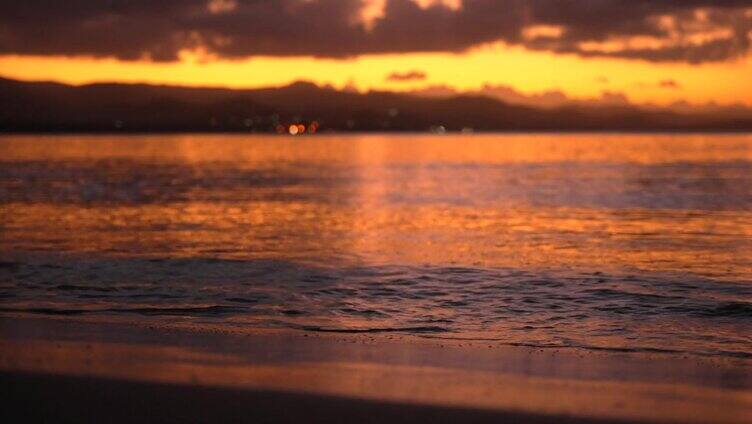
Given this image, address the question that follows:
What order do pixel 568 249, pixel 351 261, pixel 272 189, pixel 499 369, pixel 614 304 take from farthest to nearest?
pixel 272 189 → pixel 568 249 → pixel 351 261 → pixel 614 304 → pixel 499 369

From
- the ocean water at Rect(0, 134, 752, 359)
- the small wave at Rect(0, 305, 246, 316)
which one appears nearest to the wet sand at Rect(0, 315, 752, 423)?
the ocean water at Rect(0, 134, 752, 359)

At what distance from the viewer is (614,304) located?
1517 centimetres

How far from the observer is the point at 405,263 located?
21.0 meters

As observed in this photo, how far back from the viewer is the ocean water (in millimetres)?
13359

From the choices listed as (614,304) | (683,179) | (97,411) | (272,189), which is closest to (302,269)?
(614,304)

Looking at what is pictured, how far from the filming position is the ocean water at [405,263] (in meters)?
13.4

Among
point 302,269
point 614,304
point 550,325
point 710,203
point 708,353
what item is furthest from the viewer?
point 710,203

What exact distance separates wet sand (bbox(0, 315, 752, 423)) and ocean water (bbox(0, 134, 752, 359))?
1.25m

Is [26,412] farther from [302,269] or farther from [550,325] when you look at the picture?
[302,269]

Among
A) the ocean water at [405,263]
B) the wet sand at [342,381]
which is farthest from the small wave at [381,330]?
the wet sand at [342,381]

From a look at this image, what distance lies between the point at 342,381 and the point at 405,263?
12.0m

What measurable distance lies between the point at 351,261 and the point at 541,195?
2565 centimetres

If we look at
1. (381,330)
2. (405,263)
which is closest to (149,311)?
(381,330)

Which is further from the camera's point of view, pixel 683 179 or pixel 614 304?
pixel 683 179
